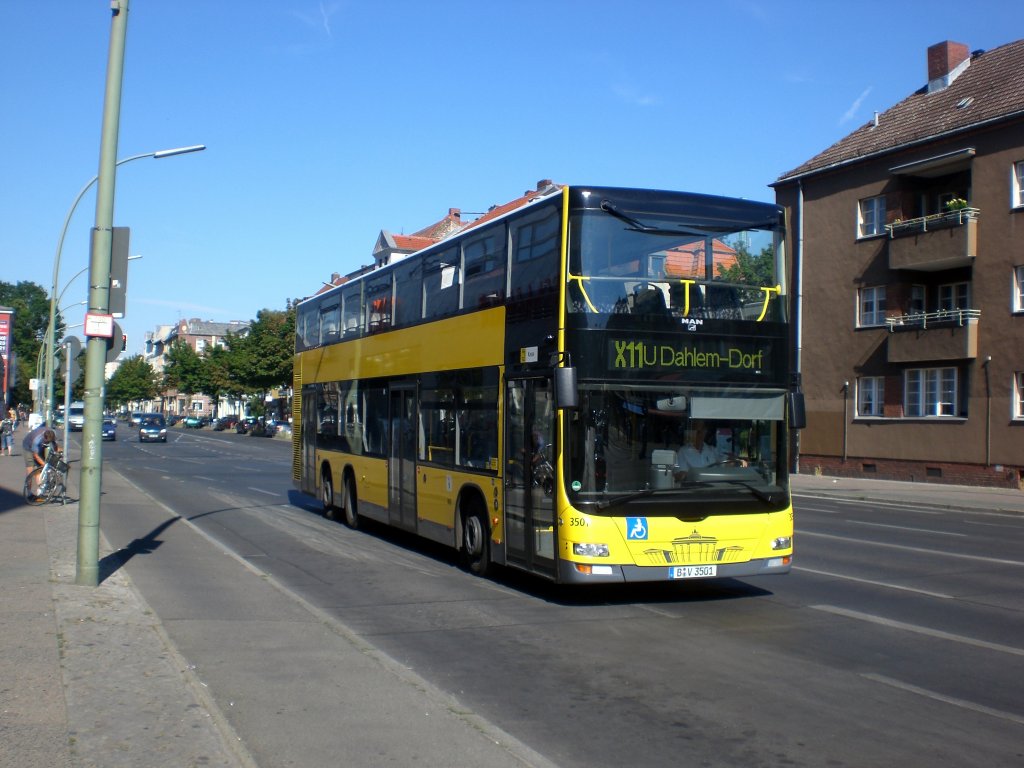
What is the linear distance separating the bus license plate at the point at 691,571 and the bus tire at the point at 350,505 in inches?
327

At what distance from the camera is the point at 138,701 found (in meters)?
6.13

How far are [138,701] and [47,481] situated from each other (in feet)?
49.0

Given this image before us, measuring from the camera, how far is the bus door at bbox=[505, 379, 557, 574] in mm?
10000

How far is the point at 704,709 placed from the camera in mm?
6492

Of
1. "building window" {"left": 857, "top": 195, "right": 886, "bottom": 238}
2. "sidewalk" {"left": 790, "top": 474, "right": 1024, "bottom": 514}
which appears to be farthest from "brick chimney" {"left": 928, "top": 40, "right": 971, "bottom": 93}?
"sidewalk" {"left": 790, "top": 474, "right": 1024, "bottom": 514}

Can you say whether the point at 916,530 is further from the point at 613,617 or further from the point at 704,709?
the point at 704,709

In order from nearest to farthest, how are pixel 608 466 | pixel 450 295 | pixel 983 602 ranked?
pixel 608 466
pixel 983 602
pixel 450 295

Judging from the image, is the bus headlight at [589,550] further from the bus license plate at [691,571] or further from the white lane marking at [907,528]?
the white lane marking at [907,528]

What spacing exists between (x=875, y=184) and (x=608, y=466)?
29.2 m

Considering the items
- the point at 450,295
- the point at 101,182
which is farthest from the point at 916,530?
the point at 101,182

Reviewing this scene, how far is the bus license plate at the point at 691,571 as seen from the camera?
9.84 metres

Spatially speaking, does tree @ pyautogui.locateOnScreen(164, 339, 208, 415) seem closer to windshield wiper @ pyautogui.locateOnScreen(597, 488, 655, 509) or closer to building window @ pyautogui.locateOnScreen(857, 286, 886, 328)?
building window @ pyautogui.locateOnScreen(857, 286, 886, 328)

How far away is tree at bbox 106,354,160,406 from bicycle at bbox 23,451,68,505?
389ft

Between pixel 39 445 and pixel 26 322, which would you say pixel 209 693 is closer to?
pixel 39 445
